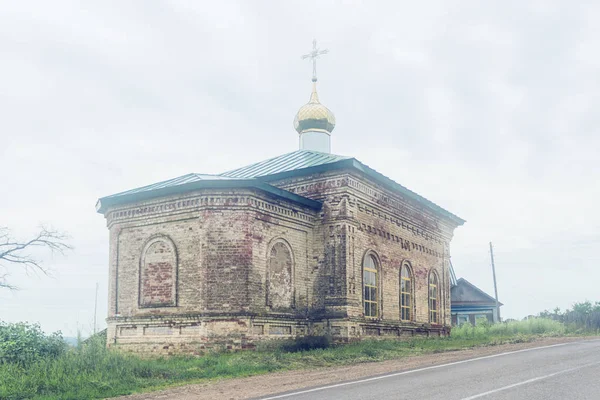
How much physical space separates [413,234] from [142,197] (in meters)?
10.4

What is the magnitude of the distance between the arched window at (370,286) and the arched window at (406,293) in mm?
2215

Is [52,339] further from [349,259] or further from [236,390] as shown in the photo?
[349,259]

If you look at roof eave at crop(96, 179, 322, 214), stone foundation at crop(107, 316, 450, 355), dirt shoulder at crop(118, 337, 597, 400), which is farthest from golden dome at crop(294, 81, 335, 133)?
dirt shoulder at crop(118, 337, 597, 400)

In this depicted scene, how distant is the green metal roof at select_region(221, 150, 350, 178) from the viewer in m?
19.9

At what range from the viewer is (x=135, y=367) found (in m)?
12.4

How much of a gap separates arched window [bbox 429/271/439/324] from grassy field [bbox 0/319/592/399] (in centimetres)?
724

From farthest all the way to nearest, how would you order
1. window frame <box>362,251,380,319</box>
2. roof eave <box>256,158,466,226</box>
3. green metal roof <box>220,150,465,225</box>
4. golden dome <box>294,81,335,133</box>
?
golden dome <box>294,81,335,133</box> < window frame <box>362,251,380,319</box> < green metal roof <box>220,150,465,225</box> < roof eave <box>256,158,466,226</box>

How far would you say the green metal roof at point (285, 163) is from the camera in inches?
782

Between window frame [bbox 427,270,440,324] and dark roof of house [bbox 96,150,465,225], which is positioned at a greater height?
dark roof of house [bbox 96,150,465,225]

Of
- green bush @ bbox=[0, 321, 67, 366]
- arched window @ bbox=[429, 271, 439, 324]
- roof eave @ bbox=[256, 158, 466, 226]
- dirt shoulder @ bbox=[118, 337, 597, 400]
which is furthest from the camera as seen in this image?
arched window @ bbox=[429, 271, 439, 324]

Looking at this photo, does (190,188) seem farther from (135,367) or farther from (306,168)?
(135,367)

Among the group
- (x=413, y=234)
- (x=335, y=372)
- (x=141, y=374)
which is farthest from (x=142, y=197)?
(x=413, y=234)

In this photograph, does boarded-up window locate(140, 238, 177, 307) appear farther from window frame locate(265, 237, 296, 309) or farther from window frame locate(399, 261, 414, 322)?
window frame locate(399, 261, 414, 322)

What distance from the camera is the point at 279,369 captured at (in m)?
13.2
